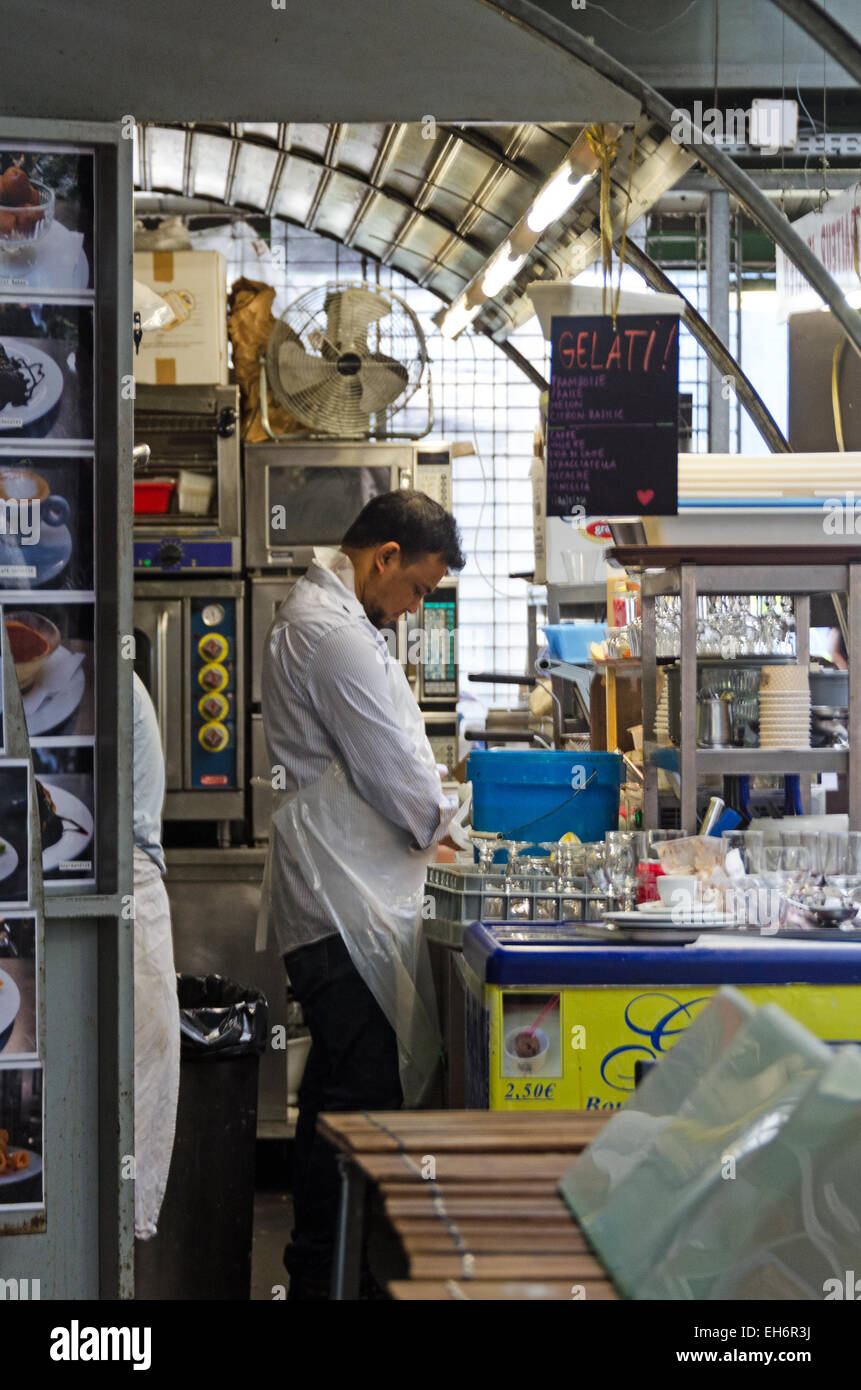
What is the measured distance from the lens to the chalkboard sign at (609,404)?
3.70m

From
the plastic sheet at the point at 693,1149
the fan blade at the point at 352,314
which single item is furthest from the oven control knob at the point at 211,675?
the plastic sheet at the point at 693,1149

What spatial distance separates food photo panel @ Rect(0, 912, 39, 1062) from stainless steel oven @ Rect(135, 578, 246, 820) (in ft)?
11.9

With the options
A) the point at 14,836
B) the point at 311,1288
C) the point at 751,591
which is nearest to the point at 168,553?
the point at 751,591

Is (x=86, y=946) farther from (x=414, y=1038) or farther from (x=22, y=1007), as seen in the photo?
(x=414, y=1038)

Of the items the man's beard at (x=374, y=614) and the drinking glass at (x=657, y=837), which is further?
the man's beard at (x=374, y=614)

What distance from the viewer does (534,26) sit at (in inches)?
117

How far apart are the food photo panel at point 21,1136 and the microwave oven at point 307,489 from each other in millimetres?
3868

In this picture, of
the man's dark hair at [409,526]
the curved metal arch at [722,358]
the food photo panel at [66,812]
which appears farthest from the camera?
the curved metal arch at [722,358]

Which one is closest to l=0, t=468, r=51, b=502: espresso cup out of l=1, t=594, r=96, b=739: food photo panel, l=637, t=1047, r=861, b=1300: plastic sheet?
l=1, t=594, r=96, b=739: food photo panel

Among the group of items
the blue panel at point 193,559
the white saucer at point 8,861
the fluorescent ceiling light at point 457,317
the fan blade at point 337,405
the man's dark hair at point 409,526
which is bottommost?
the white saucer at point 8,861

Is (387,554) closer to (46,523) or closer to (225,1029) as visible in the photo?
(225,1029)

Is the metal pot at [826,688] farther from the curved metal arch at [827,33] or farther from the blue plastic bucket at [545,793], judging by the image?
the curved metal arch at [827,33]

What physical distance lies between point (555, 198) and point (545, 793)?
1941 millimetres
